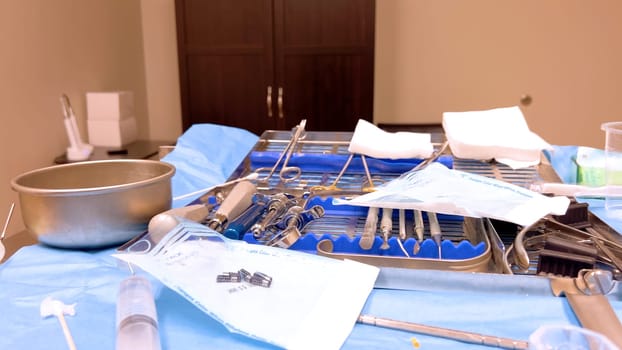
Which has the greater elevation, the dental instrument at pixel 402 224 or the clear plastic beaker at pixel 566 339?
the dental instrument at pixel 402 224

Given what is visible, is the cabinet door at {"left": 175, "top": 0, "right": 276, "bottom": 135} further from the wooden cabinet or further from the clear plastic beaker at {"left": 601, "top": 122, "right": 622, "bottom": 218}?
the clear plastic beaker at {"left": 601, "top": 122, "right": 622, "bottom": 218}

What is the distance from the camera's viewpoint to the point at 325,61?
255 centimetres

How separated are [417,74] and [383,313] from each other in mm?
2487

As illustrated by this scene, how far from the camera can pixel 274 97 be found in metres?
2.62

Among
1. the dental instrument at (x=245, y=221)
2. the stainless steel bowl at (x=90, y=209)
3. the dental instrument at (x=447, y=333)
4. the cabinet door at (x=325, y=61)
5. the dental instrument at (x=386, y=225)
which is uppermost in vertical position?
the cabinet door at (x=325, y=61)

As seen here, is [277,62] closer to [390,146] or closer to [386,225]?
[390,146]

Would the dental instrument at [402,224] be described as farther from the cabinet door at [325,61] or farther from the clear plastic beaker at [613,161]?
the cabinet door at [325,61]

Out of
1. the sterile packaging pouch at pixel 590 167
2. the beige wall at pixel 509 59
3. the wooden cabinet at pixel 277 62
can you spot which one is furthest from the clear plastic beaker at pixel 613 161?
the beige wall at pixel 509 59

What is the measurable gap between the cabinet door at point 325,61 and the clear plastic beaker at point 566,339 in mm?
2135

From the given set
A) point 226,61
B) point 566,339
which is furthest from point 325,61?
point 566,339

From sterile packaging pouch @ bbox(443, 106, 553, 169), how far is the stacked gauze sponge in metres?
0.08

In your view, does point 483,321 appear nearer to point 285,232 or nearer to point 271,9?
point 285,232

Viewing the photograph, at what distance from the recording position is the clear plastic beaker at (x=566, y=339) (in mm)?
470


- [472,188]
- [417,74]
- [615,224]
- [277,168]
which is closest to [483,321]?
[472,188]
